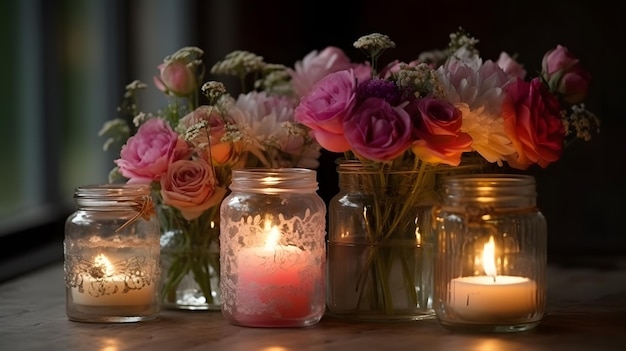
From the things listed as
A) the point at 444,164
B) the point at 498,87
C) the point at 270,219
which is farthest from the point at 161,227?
the point at 498,87

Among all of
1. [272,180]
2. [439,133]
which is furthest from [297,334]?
[439,133]

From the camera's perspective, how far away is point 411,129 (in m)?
1.30

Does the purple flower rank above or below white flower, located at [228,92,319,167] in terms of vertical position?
above

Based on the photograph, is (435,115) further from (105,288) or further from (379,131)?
(105,288)

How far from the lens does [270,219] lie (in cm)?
135

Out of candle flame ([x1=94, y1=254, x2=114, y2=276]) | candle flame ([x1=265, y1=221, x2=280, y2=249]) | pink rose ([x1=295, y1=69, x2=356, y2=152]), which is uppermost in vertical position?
pink rose ([x1=295, y1=69, x2=356, y2=152])

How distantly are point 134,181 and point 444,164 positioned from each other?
41 cm

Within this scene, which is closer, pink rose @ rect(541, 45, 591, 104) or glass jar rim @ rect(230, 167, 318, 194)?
glass jar rim @ rect(230, 167, 318, 194)

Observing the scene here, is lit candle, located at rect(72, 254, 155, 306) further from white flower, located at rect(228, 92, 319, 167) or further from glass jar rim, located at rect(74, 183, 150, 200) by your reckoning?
white flower, located at rect(228, 92, 319, 167)

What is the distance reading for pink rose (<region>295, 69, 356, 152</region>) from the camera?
4.30ft

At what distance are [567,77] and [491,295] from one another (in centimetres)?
35

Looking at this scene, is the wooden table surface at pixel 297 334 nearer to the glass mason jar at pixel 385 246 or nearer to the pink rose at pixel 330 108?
the glass mason jar at pixel 385 246

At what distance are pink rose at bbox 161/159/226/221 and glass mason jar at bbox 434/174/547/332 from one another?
0.31 m

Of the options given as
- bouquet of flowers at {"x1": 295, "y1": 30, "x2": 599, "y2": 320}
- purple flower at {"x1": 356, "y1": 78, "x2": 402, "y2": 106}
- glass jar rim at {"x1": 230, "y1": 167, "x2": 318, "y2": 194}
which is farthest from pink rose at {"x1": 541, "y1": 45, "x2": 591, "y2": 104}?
glass jar rim at {"x1": 230, "y1": 167, "x2": 318, "y2": 194}
